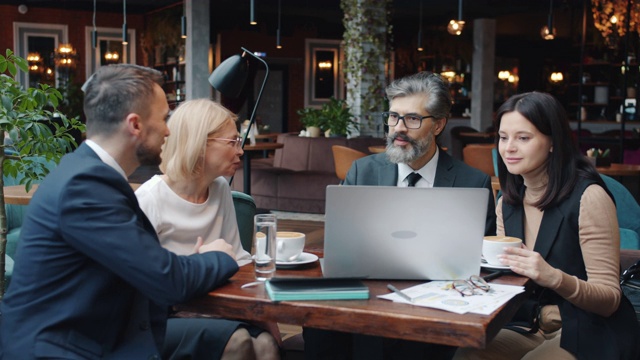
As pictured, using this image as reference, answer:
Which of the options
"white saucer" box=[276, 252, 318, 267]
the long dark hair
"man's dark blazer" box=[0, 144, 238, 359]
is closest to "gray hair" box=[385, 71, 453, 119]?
the long dark hair

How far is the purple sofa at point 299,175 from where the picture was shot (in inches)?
356

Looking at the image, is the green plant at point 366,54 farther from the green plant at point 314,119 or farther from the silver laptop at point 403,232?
the silver laptop at point 403,232

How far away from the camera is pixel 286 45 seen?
60.2 feet

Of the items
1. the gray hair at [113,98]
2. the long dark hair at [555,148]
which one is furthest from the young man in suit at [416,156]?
the gray hair at [113,98]

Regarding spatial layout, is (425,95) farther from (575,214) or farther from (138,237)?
(138,237)

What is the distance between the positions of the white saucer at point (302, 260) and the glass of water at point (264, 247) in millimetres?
117

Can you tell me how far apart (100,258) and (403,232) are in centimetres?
76

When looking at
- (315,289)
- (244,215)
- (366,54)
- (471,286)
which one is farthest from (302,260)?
(366,54)

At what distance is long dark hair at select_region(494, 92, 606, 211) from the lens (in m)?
2.29

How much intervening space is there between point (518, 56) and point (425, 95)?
18.9 meters

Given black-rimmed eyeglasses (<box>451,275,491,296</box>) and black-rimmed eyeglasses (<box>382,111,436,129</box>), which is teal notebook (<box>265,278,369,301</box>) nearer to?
black-rimmed eyeglasses (<box>451,275,491,296</box>)

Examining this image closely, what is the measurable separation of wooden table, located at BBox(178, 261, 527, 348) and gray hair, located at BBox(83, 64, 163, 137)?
0.51 m

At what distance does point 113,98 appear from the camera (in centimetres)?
184

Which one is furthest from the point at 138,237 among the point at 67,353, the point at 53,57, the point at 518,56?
the point at 518,56
